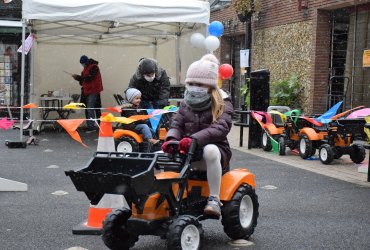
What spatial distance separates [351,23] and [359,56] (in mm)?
813

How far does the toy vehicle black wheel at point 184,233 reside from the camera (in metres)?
4.00

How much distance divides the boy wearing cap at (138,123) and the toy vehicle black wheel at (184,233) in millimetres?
4838

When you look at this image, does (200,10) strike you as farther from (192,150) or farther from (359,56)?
(192,150)

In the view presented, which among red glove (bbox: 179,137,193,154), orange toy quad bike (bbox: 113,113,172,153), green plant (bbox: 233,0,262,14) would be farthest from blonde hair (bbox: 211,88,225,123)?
green plant (bbox: 233,0,262,14)

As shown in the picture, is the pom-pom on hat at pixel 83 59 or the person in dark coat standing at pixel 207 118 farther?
the pom-pom on hat at pixel 83 59

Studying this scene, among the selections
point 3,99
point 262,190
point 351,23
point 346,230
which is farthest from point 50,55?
point 346,230

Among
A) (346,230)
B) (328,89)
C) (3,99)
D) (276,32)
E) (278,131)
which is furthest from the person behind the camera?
(3,99)

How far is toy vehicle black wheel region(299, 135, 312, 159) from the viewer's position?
9797 millimetres

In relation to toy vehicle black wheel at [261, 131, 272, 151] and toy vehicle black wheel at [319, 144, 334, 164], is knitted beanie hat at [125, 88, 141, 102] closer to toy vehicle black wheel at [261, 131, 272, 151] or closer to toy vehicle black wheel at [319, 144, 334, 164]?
toy vehicle black wheel at [261, 131, 272, 151]

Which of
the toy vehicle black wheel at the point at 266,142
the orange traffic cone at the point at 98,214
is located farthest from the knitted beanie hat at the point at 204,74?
the toy vehicle black wheel at the point at 266,142

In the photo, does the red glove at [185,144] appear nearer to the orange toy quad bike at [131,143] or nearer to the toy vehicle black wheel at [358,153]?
the orange toy quad bike at [131,143]

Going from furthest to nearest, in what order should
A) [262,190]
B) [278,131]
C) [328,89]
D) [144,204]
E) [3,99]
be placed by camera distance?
1. [3,99]
2. [328,89]
3. [278,131]
4. [262,190]
5. [144,204]

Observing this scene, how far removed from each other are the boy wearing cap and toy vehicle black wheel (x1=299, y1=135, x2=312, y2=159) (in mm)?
2537

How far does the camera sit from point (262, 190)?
716 cm
